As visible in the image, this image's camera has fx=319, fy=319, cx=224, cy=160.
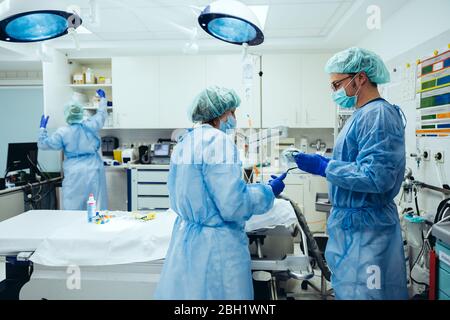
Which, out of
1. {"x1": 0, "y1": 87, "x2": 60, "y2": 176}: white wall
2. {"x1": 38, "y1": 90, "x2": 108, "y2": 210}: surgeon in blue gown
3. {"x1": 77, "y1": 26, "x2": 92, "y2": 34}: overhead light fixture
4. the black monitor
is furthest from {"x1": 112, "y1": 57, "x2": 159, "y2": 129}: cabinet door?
{"x1": 0, "y1": 87, "x2": 60, "y2": 176}: white wall

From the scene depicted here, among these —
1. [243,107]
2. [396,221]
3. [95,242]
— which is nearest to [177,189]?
[95,242]

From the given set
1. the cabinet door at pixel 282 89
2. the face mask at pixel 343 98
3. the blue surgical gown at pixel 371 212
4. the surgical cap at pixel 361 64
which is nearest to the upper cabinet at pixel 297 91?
the cabinet door at pixel 282 89

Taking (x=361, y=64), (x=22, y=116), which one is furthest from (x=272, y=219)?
(x=22, y=116)

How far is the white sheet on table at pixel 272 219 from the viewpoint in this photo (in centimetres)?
171

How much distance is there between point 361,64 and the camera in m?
1.44

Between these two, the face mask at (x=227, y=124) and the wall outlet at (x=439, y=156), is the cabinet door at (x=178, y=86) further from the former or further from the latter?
the wall outlet at (x=439, y=156)

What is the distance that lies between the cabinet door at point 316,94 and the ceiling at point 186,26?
0.60 feet

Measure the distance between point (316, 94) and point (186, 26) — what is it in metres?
1.73

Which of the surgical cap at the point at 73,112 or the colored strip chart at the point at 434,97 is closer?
the colored strip chart at the point at 434,97

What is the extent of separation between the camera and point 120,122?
4082mm

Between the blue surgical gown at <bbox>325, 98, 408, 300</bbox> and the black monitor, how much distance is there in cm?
333

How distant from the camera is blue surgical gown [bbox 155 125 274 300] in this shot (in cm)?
122

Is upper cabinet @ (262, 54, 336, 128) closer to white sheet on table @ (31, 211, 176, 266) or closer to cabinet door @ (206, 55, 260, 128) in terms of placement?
cabinet door @ (206, 55, 260, 128)
